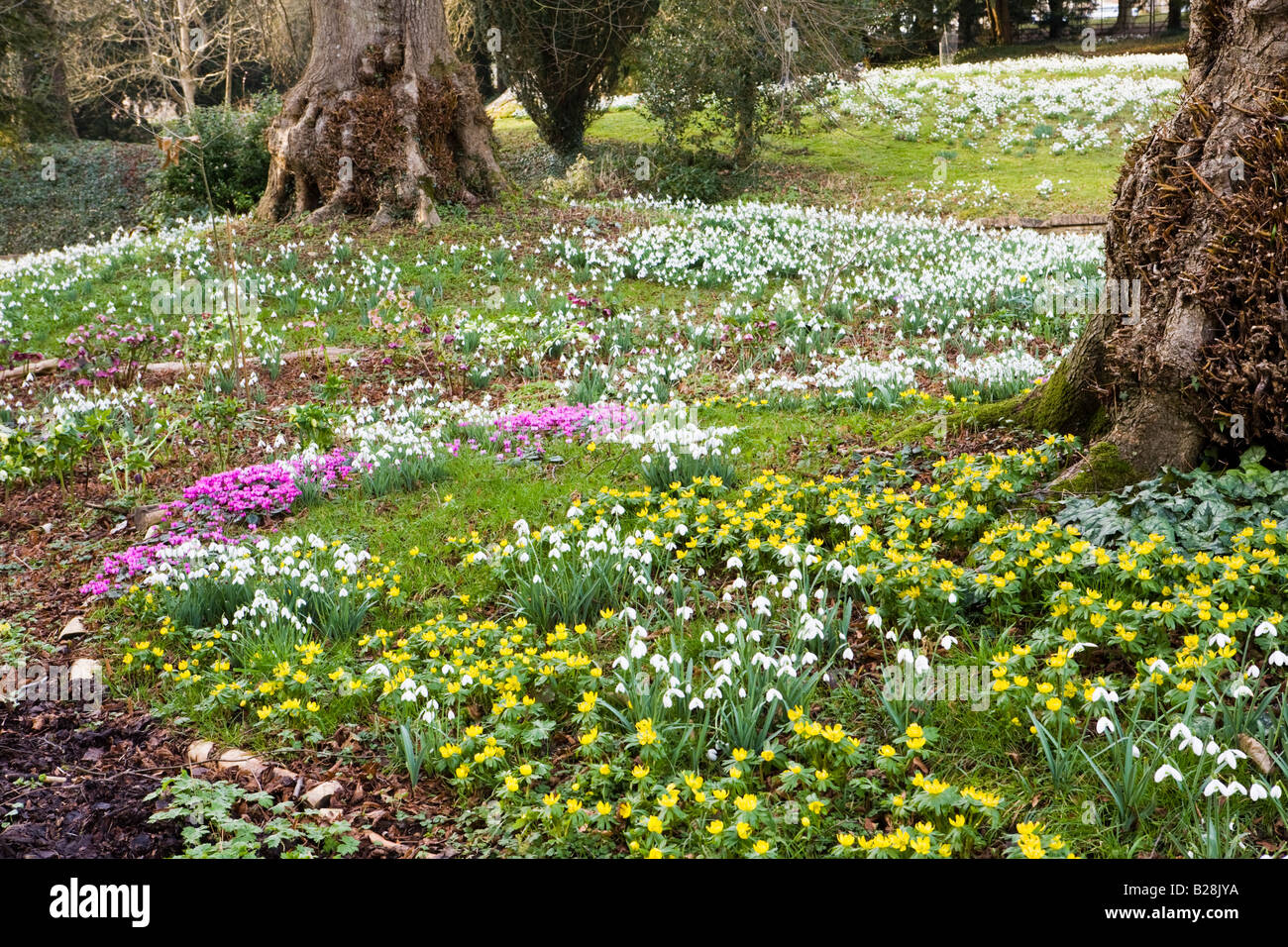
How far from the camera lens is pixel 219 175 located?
53.4 ft

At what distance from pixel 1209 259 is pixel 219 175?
15695 millimetres

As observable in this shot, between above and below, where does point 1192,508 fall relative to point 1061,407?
below

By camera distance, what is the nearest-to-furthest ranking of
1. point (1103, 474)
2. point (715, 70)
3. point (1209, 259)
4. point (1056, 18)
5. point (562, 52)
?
point (1209, 259)
point (1103, 474)
point (715, 70)
point (562, 52)
point (1056, 18)

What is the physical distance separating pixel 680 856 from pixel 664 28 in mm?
16268

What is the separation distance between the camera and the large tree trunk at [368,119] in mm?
12633

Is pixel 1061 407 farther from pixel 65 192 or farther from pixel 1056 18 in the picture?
pixel 1056 18

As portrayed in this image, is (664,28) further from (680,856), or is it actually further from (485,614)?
(680,856)

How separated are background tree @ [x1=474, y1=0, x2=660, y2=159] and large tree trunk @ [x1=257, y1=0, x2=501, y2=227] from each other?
4.78 metres

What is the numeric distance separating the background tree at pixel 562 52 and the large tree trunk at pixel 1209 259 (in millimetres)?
14104

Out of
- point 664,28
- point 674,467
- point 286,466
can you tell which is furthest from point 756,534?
point 664,28

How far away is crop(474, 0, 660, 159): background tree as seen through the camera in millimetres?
18078

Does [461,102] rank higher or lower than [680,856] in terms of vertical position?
higher

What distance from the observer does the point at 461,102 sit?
1327 cm

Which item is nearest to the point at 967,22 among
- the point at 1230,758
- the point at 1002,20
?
the point at 1002,20
